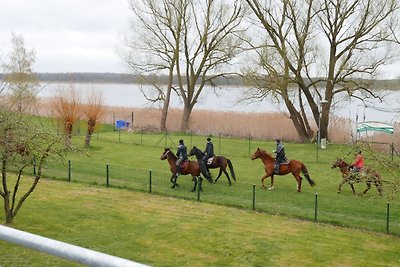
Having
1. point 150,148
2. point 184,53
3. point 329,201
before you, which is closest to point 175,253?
point 329,201

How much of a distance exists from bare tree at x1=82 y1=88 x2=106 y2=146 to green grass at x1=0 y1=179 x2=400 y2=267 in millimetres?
14903

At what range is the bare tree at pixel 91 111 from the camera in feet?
105

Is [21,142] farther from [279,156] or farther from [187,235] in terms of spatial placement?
[279,156]

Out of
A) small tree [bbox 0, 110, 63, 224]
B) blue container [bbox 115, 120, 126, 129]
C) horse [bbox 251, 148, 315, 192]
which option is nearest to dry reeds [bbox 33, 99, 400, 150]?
blue container [bbox 115, 120, 126, 129]

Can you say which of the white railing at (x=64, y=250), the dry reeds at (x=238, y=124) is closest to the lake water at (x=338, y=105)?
the dry reeds at (x=238, y=124)

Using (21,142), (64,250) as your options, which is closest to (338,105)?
(21,142)

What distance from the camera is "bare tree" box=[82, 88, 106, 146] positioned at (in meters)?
32.1

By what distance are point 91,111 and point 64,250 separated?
102 ft

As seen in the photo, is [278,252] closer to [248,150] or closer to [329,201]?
[329,201]

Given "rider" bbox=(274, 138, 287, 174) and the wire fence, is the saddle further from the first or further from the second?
"rider" bbox=(274, 138, 287, 174)

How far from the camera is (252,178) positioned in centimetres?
2300

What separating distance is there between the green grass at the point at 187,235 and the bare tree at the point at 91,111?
14.9 m

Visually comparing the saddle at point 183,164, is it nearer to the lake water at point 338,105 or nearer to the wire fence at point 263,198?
the wire fence at point 263,198

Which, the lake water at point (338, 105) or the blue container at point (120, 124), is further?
the blue container at point (120, 124)
